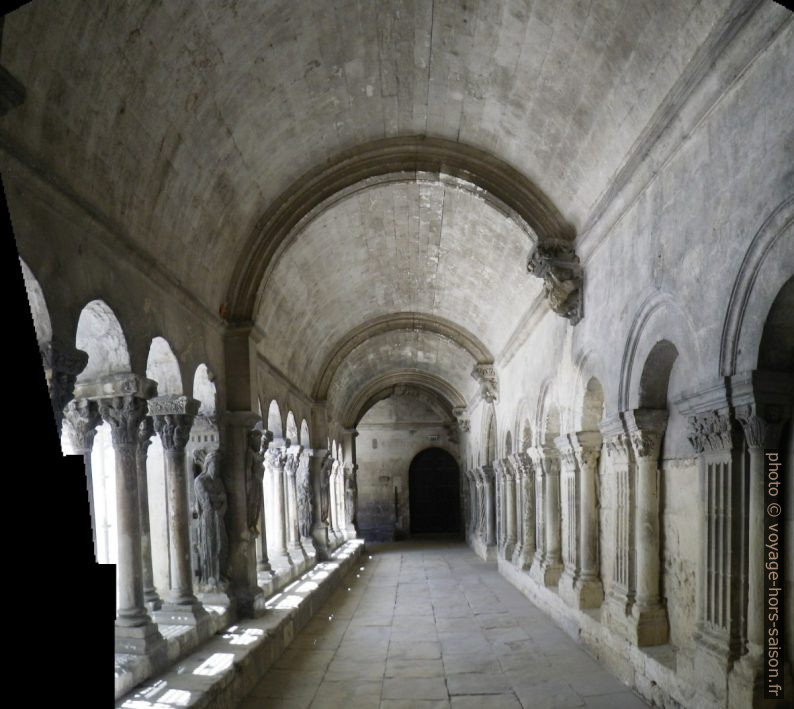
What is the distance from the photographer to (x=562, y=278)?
8.55 metres

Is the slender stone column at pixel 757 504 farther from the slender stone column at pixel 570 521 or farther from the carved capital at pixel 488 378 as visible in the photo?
the carved capital at pixel 488 378

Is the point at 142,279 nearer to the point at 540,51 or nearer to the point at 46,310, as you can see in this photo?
the point at 46,310

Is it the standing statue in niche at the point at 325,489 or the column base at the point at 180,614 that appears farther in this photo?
the standing statue in niche at the point at 325,489

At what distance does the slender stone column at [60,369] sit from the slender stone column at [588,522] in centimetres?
590

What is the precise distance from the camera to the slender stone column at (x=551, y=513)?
10680mm

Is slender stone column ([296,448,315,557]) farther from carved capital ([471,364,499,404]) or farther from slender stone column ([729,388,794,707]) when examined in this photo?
slender stone column ([729,388,794,707])

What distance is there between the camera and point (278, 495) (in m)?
13.4

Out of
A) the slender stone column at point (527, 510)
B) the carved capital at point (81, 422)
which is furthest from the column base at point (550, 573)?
the carved capital at point (81, 422)

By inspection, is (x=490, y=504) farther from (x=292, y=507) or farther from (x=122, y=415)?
(x=122, y=415)

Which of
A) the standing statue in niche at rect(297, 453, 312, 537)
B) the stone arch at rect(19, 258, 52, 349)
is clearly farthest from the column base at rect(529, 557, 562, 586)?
the stone arch at rect(19, 258, 52, 349)

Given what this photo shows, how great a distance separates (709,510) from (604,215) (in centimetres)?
363

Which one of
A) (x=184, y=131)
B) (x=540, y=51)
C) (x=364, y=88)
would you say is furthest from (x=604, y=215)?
(x=184, y=131)

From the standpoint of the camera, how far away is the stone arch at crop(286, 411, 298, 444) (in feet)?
48.2

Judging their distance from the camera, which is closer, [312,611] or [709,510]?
[709,510]
